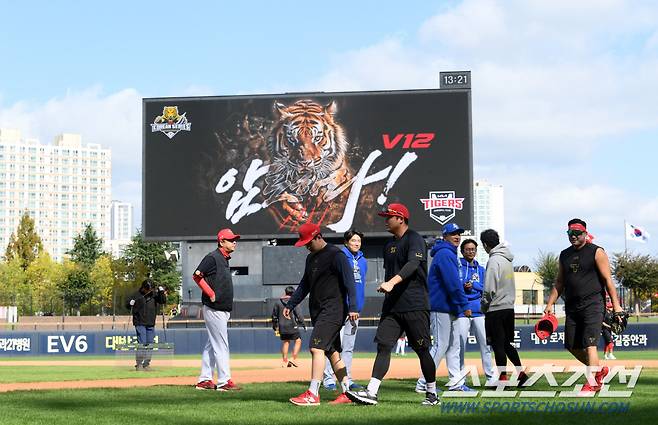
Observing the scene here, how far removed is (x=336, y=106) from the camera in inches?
1820

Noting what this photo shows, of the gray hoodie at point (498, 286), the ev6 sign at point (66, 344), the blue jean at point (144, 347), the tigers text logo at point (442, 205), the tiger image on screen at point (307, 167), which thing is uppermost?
the tiger image on screen at point (307, 167)

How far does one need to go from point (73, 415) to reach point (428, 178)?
118 ft

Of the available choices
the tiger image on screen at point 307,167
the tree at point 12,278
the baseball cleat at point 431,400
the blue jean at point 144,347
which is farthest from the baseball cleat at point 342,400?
the tree at point 12,278

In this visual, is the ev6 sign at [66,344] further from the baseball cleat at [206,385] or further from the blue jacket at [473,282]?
the blue jacket at [473,282]

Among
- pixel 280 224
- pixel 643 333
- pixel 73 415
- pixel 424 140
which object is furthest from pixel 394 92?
pixel 73 415

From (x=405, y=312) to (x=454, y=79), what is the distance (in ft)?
124

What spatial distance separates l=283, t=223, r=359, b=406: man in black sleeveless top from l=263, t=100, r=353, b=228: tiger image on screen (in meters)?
34.9

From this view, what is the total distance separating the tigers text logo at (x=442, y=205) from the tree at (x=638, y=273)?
36.4 metres

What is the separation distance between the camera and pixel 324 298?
10609mm

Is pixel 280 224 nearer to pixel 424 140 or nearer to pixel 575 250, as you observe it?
pixel 424 140

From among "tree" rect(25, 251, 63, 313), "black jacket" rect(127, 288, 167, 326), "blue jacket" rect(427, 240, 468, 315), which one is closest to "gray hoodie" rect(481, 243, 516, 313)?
"blue jacket" rect(427, 240, 468, 315)

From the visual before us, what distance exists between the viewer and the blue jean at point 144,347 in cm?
2006

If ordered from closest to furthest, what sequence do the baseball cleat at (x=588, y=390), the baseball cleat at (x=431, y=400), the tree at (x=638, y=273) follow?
the baseball cleat at (x=431, y=400), the baseball cleat at (x=588, y=390), the tree at (x=638, y=273)

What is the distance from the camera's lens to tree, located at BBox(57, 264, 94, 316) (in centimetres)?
8401
